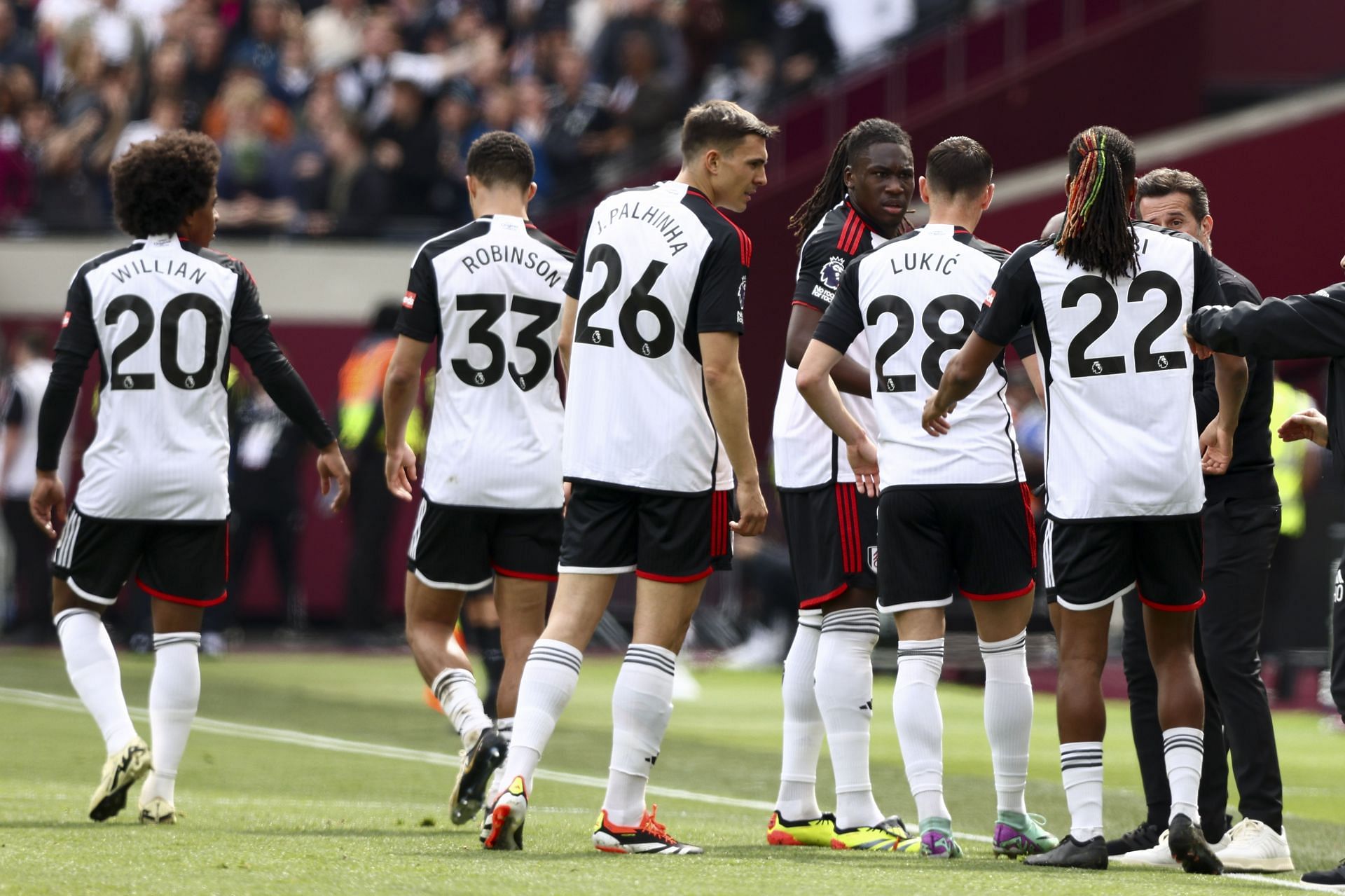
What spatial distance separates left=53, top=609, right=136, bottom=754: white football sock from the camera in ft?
24.1

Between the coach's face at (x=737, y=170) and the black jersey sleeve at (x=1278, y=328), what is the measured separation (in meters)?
1.66

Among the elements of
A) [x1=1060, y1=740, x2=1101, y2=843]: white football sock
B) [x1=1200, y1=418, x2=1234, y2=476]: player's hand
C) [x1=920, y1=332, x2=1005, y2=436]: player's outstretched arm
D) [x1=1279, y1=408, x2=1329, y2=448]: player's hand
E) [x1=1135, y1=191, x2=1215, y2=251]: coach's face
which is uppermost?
[x1=1135, y1=191, x2=1215, y2=251]: coach's face

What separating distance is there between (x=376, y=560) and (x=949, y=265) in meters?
12.2

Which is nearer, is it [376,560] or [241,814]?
[241,814]

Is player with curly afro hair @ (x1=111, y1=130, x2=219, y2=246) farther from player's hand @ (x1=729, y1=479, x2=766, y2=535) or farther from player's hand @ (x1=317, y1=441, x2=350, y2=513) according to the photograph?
player's hand @ (x1=729, y1=479, x2=766, y2=535)

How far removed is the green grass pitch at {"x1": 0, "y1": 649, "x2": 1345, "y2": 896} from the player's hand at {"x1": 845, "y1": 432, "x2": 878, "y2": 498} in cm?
122

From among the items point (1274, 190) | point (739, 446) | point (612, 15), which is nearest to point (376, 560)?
point (612, 15)

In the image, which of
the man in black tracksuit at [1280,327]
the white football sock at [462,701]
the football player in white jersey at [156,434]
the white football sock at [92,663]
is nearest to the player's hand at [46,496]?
the football player in white jersey at [156,434]

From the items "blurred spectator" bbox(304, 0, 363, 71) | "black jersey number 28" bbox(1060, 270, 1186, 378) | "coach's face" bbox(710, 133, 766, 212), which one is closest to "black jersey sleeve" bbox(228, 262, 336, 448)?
"coach's face" bbox(710, 133, 766, 212)

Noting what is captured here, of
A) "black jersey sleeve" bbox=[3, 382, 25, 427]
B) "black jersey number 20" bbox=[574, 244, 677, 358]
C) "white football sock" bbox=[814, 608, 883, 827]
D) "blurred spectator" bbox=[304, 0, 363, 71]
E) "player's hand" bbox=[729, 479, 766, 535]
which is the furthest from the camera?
"blurred spectator" bbox=[304, 0, 363, 71]

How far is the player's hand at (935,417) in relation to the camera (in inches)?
247

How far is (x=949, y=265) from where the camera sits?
6.61 metres

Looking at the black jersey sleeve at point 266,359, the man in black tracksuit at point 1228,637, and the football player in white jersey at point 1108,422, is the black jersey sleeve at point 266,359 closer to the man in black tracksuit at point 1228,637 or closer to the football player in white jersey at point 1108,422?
the football player in white jersey at point 1108,422

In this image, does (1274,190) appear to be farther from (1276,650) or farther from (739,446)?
(739,446)
